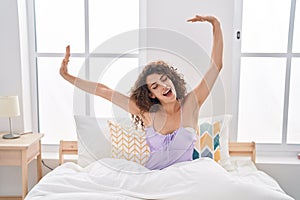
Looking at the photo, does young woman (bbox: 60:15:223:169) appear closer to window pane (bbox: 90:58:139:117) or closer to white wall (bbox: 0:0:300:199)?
window pane (bbox: 90:58:139:117)

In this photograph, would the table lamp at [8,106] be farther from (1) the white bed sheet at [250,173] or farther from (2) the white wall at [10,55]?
(1) the white bed sheet at [250,173]

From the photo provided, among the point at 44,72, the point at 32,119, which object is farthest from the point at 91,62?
the point at 32,119

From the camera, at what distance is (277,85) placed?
235 cm

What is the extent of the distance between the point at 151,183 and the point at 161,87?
1.65ft

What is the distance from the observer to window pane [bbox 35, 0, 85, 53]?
7.73 feet

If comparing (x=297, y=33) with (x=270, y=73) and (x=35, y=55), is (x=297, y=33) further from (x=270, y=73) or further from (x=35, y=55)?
(x=35, y=55)

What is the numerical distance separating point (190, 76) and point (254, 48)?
0.54 metres

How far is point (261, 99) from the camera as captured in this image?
2367 millimetres

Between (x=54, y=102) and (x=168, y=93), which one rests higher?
(x=168, y=93)

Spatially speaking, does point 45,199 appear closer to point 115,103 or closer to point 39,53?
point 115,103

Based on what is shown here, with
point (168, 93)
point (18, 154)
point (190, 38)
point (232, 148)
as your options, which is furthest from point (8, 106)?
point (232, 148)

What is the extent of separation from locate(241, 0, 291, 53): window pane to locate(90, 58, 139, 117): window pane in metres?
0.84

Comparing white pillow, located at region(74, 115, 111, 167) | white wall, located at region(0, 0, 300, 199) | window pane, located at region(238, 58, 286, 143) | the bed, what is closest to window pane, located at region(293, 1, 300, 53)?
window pane, located at region(238, 58, 286, 143)

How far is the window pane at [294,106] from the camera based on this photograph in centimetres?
233
